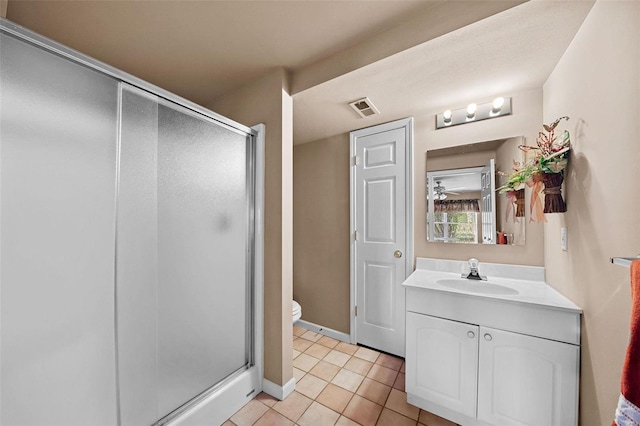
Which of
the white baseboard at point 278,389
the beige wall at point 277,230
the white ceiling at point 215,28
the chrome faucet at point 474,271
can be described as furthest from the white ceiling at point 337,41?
the white baseboard at point 278,389

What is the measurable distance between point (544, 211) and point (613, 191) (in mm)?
402

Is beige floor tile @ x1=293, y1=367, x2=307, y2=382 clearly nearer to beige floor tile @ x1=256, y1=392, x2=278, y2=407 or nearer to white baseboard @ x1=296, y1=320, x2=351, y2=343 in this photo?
beige floor tile @ x1=256, y1=392, x2=278, y2=407

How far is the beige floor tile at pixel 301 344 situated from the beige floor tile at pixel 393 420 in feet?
3.14

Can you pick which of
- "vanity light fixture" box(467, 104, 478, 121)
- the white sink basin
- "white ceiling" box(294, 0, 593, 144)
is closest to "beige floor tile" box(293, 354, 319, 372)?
the white sink basin

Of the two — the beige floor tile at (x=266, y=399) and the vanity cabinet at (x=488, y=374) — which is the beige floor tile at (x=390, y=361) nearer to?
the vanity cabinet at (x=488, y=374)

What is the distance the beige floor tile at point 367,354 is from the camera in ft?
7.16

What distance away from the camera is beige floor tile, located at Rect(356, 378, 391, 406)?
1684 millimetres

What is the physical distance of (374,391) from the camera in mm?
1760

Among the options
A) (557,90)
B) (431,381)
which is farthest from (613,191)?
(431,381)

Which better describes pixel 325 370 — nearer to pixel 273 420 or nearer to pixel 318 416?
pixel 318 416

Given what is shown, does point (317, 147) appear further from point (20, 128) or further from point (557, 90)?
point (20, 128)

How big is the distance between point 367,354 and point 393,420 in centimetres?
74

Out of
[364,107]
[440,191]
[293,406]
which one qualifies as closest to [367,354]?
[293,406]

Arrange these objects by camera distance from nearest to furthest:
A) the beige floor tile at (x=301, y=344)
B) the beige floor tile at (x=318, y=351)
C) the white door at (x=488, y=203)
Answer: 1. the white door at (x=488, y=203)
2. the beige floor tile at (x=318, y=351)
3. the beige floor tile at (x=301, y=344)
